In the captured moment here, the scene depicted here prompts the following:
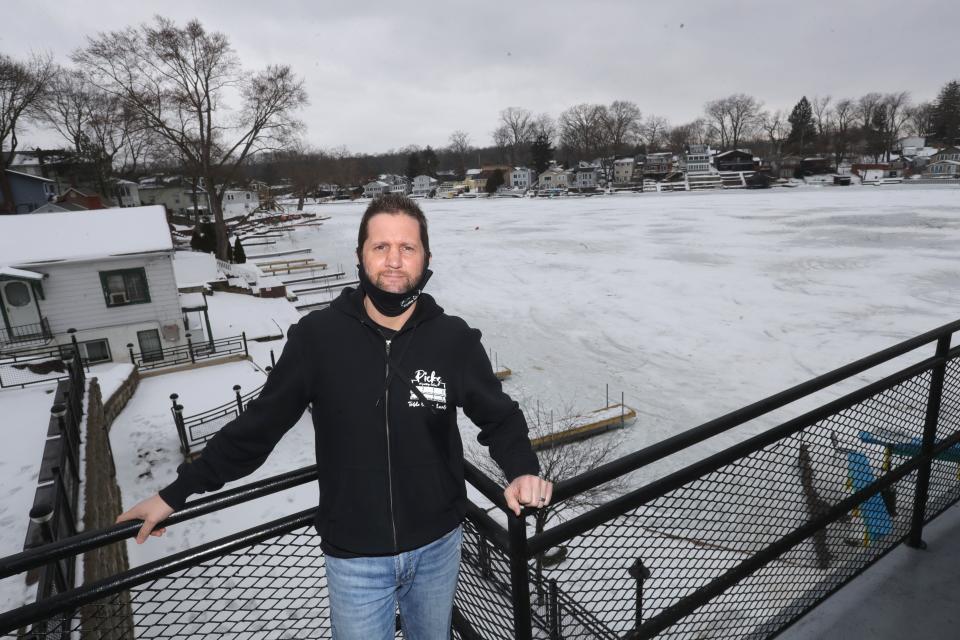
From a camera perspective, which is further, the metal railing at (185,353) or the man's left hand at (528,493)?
the metal railing at (185,353)

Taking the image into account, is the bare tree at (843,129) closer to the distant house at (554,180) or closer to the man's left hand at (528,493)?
the distant house at (554,180)

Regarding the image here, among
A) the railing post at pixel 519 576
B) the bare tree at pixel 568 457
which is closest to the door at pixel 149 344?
the bare tree at pixel 568 457

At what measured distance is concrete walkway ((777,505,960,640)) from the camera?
2689 millimetres

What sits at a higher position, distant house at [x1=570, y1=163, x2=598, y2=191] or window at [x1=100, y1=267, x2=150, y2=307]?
distant house at [x1=570, y1=163, x2=598, y2=191]

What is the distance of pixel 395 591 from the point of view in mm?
1917

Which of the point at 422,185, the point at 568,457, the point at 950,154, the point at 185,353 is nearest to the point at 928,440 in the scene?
the point at 568,457

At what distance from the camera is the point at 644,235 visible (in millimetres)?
39656

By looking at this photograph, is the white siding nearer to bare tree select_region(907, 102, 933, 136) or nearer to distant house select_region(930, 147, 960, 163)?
Answer: distant house select_region(930, 147, 960, 163)

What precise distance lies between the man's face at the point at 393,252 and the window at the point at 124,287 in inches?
726

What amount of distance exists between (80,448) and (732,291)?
23361mm

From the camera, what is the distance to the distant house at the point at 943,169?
71.7 metres

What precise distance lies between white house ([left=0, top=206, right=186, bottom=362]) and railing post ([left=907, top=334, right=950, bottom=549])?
18.3 m

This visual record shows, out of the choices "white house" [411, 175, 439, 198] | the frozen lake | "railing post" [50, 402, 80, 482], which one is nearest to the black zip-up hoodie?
"railing post" [50, 402, 80, 482]

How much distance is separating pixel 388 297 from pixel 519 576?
1.00 metres
